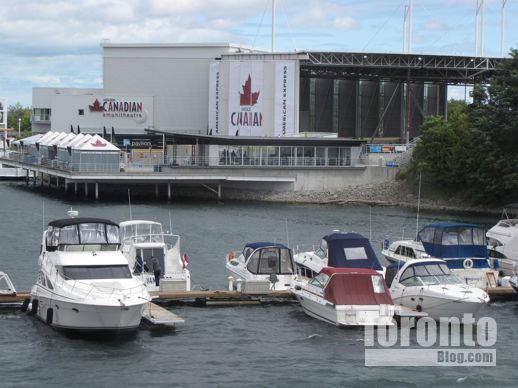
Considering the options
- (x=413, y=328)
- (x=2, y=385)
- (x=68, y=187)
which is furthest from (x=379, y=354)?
(x=68, y=187)

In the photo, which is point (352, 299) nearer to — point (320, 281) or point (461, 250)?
point (320, 281)

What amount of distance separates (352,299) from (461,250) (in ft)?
37.1

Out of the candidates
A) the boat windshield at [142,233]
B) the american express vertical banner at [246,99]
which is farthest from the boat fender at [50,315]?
the american express vertical banner at [246,99]

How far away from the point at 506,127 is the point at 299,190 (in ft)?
73.3

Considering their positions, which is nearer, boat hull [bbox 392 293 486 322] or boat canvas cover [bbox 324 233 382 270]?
boat hull [bbox 392 293 486 322]

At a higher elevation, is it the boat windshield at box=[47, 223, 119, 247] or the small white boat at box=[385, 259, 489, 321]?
the boat windshield at box=[47, 223, 119, 247]

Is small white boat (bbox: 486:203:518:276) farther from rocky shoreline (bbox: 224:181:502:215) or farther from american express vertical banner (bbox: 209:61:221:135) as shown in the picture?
american express vertical banner (bbox: 209:61:221:135)

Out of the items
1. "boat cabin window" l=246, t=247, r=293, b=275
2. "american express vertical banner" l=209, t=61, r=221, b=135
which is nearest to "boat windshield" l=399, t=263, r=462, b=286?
"boat cabin window" l=246, t=247, r=293, b=275

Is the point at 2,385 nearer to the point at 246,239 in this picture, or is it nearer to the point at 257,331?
the point at 257,331

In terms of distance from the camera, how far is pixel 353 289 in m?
37.3

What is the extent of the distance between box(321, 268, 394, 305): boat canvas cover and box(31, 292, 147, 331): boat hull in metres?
7.29

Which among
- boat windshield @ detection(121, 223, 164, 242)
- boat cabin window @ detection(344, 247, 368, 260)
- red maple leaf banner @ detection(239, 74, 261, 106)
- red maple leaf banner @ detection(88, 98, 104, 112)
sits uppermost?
red maple leaf banner @ detection(239, 74, 261, 106)

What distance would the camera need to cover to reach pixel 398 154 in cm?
10288

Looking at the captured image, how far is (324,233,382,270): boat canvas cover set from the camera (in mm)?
43625
